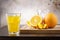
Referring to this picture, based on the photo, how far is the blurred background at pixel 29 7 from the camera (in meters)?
1.35

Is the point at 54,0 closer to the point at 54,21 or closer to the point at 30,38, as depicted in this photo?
the point at 54,21

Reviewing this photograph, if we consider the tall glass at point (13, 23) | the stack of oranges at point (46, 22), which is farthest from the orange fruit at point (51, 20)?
the tall glass at point (13, 23)

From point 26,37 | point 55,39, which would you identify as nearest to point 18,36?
point 26,37

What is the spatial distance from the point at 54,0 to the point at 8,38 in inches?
24.2

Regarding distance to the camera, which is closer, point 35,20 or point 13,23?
point 13,23

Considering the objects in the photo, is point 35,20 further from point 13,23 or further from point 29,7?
point 29,7

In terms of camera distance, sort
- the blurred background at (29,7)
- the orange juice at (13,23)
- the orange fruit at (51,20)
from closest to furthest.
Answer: the orange juice at (13,23) < the orange fruit at (51,20) < the blurred background at (29,7)

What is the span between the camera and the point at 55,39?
0.87 metres

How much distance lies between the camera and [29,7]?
4.47 ft

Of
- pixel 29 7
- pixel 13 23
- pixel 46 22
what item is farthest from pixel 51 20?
pixel 29 7

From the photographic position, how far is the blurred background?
135 cm

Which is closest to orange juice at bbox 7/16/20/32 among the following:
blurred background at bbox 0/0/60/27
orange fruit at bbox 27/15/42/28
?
orange fruit at bbox 27/15/42/28

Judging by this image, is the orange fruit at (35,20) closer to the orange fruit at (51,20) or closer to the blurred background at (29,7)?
the orange fruit at (51,20)

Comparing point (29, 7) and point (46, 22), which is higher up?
point (29, 7)
